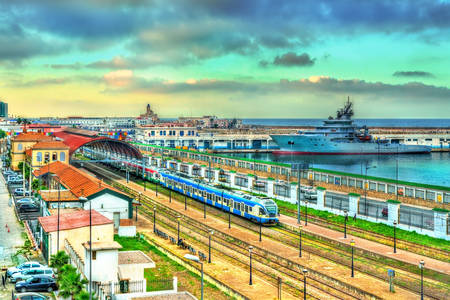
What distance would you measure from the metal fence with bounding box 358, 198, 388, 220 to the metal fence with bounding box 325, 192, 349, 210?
270 centimetres

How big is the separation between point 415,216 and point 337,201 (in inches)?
428

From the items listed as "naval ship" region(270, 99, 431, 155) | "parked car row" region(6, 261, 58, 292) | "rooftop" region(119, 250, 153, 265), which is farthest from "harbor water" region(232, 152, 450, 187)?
"parked car row" region(6, 261, 58, 292)

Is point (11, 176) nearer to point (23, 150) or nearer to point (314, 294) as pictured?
point (23, 150)

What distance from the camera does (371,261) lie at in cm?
3353

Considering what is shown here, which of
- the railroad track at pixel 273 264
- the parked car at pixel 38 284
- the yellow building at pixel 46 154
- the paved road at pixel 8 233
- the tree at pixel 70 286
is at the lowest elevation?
the railroad track at pixel 273 264

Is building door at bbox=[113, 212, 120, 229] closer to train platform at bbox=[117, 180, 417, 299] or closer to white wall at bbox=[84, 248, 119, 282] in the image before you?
train platform at bbox=[117, 180, 417, 299]

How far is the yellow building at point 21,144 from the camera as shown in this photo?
8512 centimetres

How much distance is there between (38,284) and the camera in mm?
25969

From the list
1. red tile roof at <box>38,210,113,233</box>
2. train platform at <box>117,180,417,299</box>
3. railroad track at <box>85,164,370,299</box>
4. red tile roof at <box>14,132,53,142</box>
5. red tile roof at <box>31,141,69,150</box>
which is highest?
red tile roof at <box>14,132,53,142</box>

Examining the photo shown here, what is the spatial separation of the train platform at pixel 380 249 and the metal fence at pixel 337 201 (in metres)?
8.54

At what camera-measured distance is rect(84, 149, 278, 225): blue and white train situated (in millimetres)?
43750

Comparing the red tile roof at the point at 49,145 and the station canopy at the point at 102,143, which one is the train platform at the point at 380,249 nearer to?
the red tile roof at the point at 49,145

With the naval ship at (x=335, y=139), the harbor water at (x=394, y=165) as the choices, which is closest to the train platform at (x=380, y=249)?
the harbor water at (x=394, y=165)

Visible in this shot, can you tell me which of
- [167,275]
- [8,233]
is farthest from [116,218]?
[167,275]
